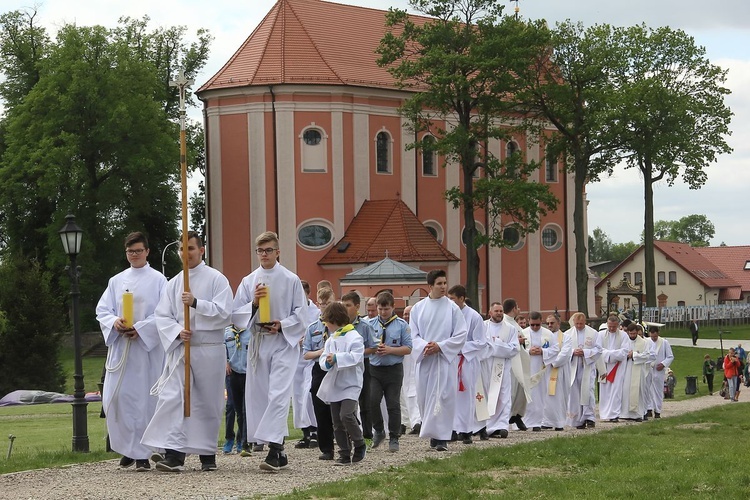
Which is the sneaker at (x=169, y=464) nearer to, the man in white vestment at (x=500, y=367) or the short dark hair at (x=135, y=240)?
the short dark hair at (x=135, y=240)

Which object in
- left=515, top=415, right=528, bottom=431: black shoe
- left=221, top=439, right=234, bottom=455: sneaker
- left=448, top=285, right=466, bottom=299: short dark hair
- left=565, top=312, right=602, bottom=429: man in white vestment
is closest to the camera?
left=221, top=439, right=234, bottom=455: sneaker

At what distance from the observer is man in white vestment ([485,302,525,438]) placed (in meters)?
17.9

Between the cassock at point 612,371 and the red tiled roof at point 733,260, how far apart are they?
82222 mm

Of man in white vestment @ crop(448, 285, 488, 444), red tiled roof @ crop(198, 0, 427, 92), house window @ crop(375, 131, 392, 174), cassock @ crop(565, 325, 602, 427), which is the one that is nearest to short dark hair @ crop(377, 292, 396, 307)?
man in white vestment @ crop(448, 285, 488, 444)

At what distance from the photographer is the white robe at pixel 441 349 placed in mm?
15328

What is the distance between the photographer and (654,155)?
57125mm

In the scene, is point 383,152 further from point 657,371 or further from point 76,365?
point 76,365

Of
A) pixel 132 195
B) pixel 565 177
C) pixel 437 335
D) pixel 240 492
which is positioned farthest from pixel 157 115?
pixel 240 492

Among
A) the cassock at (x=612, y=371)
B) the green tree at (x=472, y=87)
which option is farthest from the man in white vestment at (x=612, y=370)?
the green tree at (x=472, y=87)

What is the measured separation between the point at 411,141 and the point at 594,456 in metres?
42.3

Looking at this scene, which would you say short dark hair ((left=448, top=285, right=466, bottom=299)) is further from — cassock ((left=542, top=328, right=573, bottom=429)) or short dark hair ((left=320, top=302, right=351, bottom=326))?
cassock ((left=542, top=328, right=573, bottom=429))

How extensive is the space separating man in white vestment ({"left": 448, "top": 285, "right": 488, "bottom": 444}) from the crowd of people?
0.02 m

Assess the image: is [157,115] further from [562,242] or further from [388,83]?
[562,242]

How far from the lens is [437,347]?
599 inches
